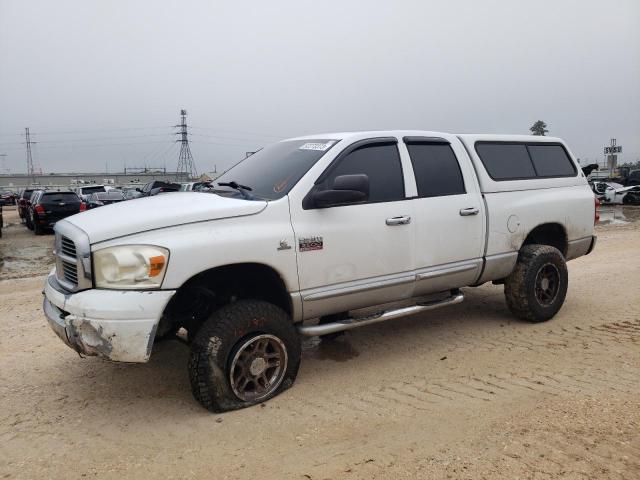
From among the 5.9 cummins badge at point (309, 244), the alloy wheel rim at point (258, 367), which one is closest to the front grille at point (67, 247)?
the alloy wheel rim at point (258, 367)

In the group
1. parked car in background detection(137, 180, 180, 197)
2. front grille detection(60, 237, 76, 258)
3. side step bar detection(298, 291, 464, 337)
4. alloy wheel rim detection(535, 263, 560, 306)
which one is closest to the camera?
front grille detection(60, 237, 76, 258)

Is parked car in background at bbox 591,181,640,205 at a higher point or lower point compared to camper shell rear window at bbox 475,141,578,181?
lower

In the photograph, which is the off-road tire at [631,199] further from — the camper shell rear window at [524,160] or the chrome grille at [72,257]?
the chrome grille at [72,257]

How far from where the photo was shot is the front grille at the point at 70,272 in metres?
3.40

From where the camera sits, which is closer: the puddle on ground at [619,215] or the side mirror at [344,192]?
the side mirror at [344,192]

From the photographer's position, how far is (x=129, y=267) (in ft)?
10.6

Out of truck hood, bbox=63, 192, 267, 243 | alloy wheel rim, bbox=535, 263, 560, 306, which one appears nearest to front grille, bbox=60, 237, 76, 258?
truck hood, bbox=63, 192, 267, 243

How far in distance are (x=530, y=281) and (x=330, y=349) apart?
2.19 m

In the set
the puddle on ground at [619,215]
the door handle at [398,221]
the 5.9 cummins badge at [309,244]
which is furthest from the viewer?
the puddle on ground at [619,215]

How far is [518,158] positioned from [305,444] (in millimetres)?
3837

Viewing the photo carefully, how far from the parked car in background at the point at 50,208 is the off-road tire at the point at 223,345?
15.3 metres

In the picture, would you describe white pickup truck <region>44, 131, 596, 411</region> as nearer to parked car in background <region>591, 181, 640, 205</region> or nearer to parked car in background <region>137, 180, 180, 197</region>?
parked car in background <region>137, 180, 180, 197</region>

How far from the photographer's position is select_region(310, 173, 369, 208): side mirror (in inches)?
146

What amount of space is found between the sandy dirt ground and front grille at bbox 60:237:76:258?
117cm
